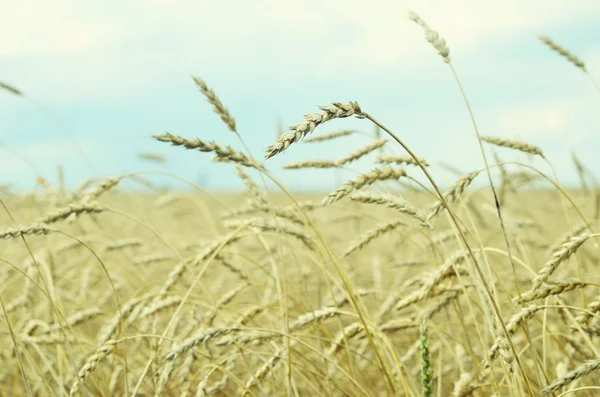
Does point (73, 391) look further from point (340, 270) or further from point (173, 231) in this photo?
point (173, 231)

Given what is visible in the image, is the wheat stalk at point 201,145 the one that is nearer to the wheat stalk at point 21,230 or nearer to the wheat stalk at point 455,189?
the wheat stalk at point 21,230

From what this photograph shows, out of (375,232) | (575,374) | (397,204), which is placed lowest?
(575,374)

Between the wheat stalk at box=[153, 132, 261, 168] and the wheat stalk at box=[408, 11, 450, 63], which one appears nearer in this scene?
the wheat stalk at box=[153, 132, 261, 168]

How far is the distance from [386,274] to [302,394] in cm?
289

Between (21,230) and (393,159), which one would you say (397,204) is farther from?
(21,230)

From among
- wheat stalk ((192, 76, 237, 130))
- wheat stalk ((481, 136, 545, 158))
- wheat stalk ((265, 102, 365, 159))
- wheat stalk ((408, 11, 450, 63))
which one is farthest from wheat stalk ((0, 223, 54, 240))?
wheat stalk ((481, 136, 545, 158))

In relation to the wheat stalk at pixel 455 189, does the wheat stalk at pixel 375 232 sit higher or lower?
lower

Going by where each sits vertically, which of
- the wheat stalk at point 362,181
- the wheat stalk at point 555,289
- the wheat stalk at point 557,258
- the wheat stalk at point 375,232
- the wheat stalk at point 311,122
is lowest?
the wheat stalk at point 555,289

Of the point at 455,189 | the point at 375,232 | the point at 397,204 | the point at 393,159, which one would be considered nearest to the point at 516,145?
the point at 393,159

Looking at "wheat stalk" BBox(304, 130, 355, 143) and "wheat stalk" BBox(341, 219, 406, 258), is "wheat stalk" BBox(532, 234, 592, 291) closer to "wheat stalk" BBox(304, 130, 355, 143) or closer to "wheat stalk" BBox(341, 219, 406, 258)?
"wheat stalk" BBox(341, 219, 406, 258)

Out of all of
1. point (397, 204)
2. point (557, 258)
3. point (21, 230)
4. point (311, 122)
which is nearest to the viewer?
point (311, 122)

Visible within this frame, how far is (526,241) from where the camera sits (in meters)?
3.99

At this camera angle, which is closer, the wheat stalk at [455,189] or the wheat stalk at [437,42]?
the wheat stalk at [455,189]

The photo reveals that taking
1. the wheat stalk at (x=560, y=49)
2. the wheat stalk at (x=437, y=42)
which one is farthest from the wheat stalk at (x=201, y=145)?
the wheat stalk at (x=560, y=49)
